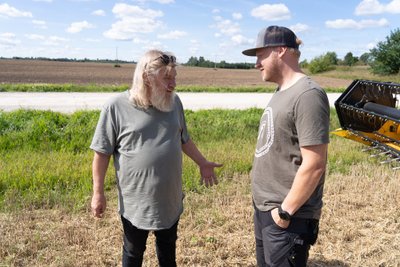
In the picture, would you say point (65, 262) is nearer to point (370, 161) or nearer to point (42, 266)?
point (42, 266)

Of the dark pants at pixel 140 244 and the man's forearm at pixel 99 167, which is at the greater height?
the man's forearm at pixel 99 167

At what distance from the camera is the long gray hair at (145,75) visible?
98.3 inches

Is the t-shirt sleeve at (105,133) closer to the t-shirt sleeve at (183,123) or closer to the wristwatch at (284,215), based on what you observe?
the t-shirt sleeve at (183,123)

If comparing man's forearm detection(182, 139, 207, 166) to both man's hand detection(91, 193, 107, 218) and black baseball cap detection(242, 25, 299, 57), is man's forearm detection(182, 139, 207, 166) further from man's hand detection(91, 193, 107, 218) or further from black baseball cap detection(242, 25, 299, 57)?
black baseball cap detection(242, 25, 299, 57)

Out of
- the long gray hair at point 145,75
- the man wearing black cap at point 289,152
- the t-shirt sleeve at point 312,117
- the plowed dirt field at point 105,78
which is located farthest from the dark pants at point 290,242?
Result: the plowed dirt field at point 105,78

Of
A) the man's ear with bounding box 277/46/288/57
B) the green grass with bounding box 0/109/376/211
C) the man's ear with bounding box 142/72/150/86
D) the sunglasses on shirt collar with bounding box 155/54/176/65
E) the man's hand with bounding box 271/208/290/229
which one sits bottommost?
the green grass with bounding box 0/109/376/211

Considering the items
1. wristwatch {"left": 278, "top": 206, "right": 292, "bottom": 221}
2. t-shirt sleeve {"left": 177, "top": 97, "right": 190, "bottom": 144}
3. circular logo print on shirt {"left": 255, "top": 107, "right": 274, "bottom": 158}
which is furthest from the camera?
t-shirt sleeve {"left": 177, "top": 97, "right": 190, "bottom": 144}

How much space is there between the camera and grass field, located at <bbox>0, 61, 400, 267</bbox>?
11.7 ft

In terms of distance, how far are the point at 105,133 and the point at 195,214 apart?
2.15 meters

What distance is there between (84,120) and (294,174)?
790cm

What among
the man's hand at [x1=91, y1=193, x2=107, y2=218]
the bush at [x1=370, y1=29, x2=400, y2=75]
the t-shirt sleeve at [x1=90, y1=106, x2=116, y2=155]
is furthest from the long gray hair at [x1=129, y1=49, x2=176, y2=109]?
the bush at [x1=370, y1=29, x2=400, y2=75]

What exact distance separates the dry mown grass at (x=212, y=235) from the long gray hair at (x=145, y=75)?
5.30 ft

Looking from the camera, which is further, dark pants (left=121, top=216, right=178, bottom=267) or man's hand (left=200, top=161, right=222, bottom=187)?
man's hand (left=200, top=161, right=222, bottom=187)

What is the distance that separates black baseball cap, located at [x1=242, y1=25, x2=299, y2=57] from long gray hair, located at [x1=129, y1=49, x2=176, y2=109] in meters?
0.67
